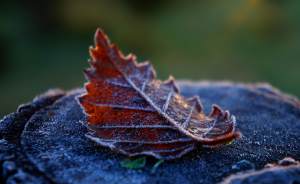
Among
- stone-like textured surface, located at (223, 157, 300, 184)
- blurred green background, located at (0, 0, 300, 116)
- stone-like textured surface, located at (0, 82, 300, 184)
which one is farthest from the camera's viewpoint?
blurred green background, located at (0, 0, 300, 116)

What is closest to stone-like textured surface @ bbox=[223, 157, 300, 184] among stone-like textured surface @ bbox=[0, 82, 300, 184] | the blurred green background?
stone-like textured surface @ bbox=[0, 82, 300, 184]

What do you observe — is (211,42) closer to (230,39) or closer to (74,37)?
(230,39)

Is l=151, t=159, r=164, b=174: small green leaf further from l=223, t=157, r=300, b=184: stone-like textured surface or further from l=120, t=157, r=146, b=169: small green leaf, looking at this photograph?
l=223, t=157, r=300, b=184: stone-like textured surface

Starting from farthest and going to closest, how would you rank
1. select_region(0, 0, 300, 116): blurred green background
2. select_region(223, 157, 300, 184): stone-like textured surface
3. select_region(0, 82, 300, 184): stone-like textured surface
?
select_region(0, 0, 300, 116): blurred green background, select_region(0, 82, 300, 184): stone-like textured surface, select_region(223, 157, 300, 184): stone-like textured surface

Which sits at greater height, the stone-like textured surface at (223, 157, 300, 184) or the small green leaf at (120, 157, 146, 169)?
the small green leaf at (120, 157, 146, 169)

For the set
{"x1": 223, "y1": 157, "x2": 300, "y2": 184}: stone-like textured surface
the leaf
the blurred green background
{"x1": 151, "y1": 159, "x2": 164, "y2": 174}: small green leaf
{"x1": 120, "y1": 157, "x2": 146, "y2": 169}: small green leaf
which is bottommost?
{"x1": 223, "y1": 157, "x2": 300, "y2": 184}: stone-like textured surface

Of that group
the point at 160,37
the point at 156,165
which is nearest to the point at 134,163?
the point at 156,165

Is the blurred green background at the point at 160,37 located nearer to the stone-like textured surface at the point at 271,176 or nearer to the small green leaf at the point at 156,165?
the small green leaf at the point at 156,165

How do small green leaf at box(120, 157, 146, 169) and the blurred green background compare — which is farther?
the blurred green background
